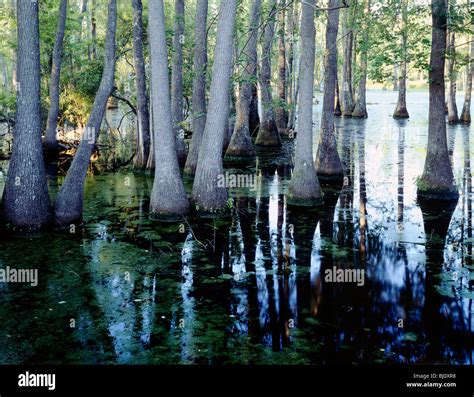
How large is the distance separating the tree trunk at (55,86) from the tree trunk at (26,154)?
397 inches

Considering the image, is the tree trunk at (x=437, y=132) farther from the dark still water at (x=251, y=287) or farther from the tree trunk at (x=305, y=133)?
the tree trunk at (x=305, y=133)

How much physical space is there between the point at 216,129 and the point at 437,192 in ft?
22.9

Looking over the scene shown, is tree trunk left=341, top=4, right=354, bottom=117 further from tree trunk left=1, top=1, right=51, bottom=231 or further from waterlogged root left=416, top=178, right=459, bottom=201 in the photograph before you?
tree trunk left=1, top=1, right=51, bottom=231

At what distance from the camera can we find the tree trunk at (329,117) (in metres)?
18.8

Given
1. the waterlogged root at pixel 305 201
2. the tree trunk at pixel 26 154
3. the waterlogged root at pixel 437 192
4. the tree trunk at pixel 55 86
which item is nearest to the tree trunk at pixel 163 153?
the tree trunk at pixel 26 154

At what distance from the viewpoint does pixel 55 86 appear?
2456cm

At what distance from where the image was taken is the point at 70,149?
28891mm

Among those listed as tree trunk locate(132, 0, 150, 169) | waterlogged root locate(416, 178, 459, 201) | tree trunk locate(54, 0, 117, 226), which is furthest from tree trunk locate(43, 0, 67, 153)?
waterlogged root locate(416, 178, 459, 201)

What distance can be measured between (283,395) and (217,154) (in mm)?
9022

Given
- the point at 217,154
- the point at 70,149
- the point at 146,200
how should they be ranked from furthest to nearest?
1. the point at 70,149
2. the point at 146,200
3. the point at 217,154

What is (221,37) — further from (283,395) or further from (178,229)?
(283,395)

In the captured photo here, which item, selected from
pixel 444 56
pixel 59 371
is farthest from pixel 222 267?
pixel 444 56

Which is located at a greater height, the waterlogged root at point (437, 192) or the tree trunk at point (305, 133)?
the tree trunk at point (305, 133)

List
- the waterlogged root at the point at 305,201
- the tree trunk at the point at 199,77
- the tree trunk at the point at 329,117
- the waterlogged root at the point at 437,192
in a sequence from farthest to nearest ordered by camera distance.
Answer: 1. the tree trunk at the point at 329,117
2. the tree trunk at the point at 199,77
3. the waterlogged root at the point at 437,192
4. the waterlogged root at the point at 305,201
